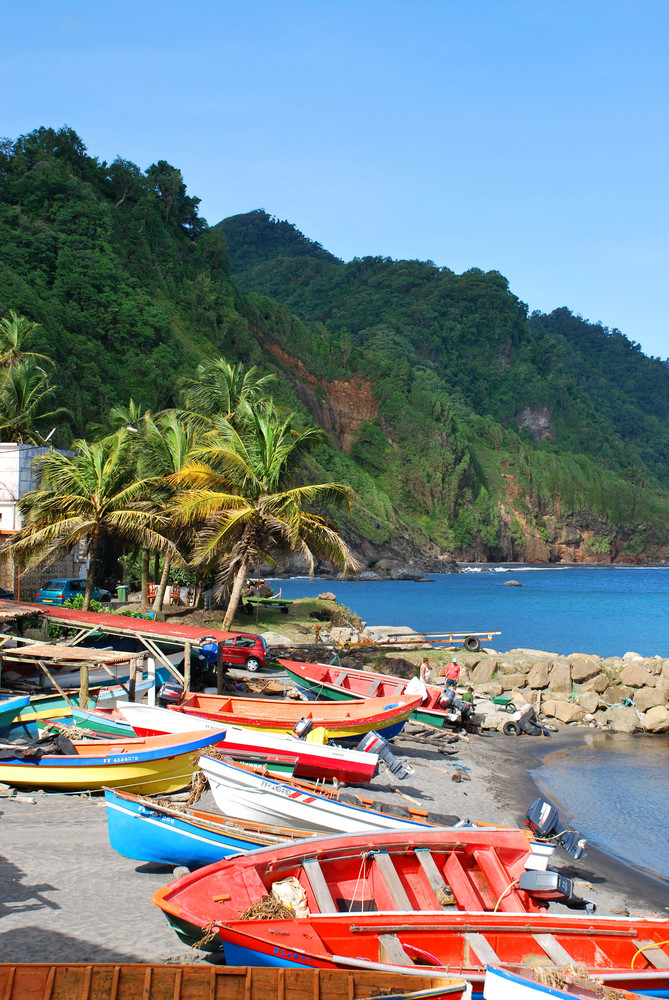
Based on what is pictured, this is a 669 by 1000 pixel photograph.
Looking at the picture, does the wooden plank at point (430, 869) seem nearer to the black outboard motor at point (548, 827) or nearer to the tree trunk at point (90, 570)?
the black outboard motor at point (548, 827)

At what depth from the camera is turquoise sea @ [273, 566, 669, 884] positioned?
16.0m

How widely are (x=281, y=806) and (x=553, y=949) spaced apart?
422 cm

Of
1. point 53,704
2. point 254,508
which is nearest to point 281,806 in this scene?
point 53,704

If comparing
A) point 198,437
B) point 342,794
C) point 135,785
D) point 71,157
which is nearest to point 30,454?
point 198,437

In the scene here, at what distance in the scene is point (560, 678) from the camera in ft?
91.6

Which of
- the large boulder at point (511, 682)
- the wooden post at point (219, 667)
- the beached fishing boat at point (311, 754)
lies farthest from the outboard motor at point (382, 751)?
the large boulder at point (511, 682)

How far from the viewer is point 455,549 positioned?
130m

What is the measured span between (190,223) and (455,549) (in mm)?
65900

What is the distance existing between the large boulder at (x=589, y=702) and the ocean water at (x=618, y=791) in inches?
58.9

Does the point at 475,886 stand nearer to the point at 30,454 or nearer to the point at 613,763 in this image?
the point at 613,763

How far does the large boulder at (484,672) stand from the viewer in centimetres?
2843

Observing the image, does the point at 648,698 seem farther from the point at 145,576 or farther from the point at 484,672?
the point at 145,576

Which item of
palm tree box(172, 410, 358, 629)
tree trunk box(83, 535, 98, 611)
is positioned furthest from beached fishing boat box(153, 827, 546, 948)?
tree trunk box(83, 535, 98, 611)

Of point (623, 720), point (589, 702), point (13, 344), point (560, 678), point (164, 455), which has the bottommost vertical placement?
point (623, 720)
